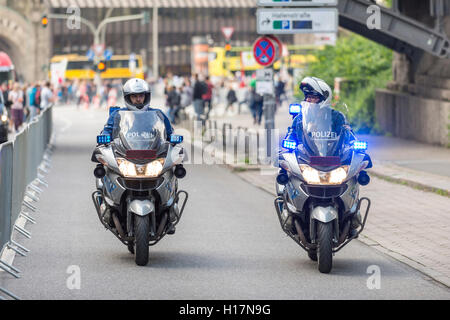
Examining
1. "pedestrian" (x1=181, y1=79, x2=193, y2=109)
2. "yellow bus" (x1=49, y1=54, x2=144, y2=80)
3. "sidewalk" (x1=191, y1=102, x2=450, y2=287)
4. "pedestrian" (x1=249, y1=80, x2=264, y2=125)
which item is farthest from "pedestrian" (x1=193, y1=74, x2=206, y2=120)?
"yellow bus" (x1=49, y1=54, x2=144, y2=80)

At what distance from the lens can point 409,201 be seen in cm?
1512

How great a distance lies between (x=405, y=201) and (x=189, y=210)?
2.97 meters

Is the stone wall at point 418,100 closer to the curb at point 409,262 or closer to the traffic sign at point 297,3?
the traffic sign at point 297,3

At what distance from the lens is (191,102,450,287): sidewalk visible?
10.6m

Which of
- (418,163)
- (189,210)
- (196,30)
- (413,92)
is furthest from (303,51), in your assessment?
(189,210)

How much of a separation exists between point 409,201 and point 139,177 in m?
6.34

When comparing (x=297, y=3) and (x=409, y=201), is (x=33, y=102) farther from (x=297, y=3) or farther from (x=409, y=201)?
(x=409, y=201)

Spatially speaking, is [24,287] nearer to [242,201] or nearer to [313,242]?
[313,242]

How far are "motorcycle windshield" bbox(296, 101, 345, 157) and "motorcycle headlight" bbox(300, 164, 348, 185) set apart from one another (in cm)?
17

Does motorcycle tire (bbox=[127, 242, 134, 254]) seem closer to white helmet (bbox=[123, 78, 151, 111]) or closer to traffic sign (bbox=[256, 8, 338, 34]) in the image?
white helmet (bbox=[123, 78, 151, 111])

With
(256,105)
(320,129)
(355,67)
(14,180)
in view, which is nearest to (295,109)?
(320,129)

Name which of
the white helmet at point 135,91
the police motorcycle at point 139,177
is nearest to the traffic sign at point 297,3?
the white helmet at point 135,91

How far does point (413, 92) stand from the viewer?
2788 cm

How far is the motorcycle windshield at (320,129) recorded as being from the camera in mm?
9438
